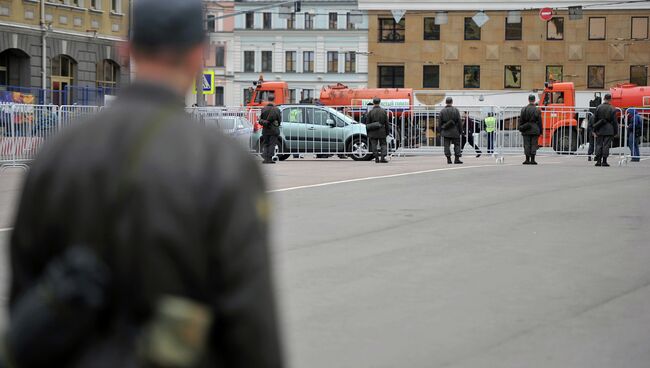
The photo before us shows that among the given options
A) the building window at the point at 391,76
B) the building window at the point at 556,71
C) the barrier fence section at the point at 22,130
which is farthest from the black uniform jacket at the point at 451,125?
the building window at the point at 391,76

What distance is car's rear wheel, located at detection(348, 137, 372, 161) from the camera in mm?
29609

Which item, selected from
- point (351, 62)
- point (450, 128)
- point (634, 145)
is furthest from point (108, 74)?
point (351, 62)

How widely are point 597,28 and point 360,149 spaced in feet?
141

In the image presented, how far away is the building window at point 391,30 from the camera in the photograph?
71.2m

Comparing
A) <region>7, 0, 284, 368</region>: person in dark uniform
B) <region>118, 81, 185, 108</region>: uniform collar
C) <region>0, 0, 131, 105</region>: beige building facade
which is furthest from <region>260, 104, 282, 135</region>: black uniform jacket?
<region>7, 0, 284, 368</region>: person in dark uniform

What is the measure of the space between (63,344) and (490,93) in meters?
69.0

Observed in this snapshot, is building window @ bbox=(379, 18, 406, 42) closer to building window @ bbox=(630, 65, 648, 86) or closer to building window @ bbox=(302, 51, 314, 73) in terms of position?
building window @ bbox=(302, 51, 314, 73)

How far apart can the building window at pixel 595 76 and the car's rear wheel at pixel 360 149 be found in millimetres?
42461

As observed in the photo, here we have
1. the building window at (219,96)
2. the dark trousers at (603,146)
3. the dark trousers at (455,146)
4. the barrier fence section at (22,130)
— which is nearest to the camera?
the barrier fence section at (22,130)

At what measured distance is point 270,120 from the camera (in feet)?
89.4

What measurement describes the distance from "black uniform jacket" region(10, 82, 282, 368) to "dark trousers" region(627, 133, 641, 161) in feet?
87.4

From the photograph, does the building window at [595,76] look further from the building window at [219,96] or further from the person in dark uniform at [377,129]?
the person in dark uniform at [377,129]

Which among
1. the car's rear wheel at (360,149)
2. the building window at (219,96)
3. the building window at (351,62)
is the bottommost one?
the car's rear wheel at (360,149)

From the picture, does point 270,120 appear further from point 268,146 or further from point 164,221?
point 164,221
